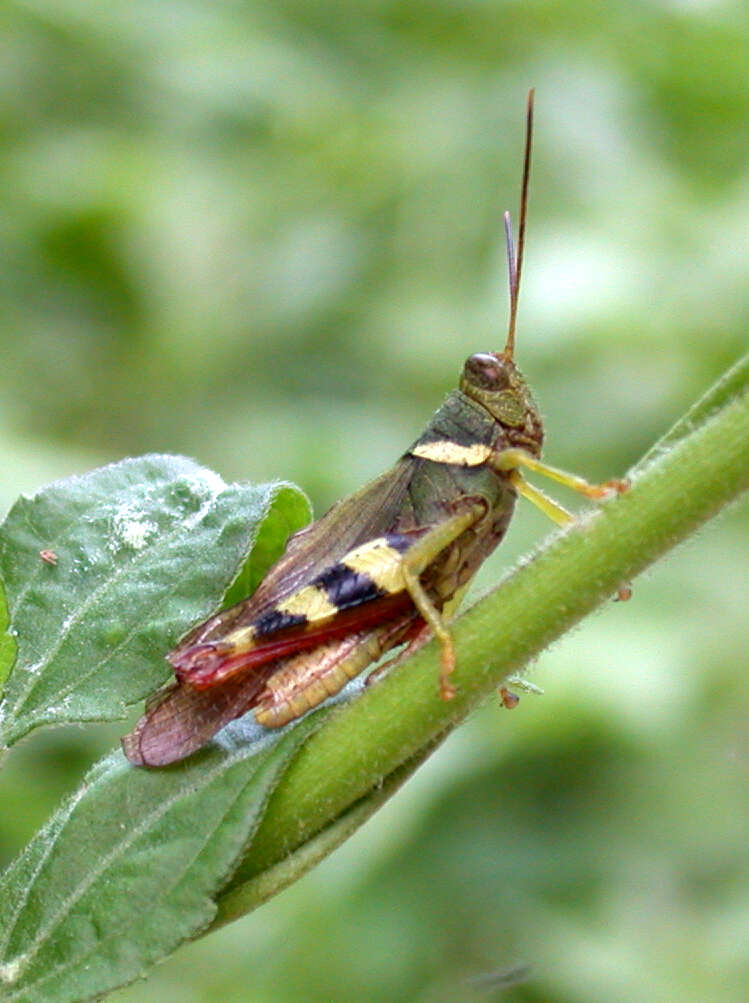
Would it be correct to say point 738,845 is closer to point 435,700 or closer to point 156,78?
point 435,700

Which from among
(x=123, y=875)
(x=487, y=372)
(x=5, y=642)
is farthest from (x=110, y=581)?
(x=487, y=372)

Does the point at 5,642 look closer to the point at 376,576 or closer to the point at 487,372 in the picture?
the point at 376,576

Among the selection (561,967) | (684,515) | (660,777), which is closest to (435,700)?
(684,515)

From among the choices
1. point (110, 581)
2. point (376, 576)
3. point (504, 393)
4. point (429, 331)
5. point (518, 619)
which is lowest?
point (518, 619)

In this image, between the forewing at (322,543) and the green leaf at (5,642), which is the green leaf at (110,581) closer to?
the green leaf at (5,642)

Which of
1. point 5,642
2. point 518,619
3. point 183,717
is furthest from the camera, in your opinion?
point 183,717

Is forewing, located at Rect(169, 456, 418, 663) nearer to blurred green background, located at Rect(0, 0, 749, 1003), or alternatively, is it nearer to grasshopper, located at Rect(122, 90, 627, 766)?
grasshopper, located at Rect(122, 90, 627, 766)

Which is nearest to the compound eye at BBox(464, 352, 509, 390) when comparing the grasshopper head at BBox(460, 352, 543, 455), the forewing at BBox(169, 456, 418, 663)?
the grasshopper head at BBox(460, 352, 543, 455)
